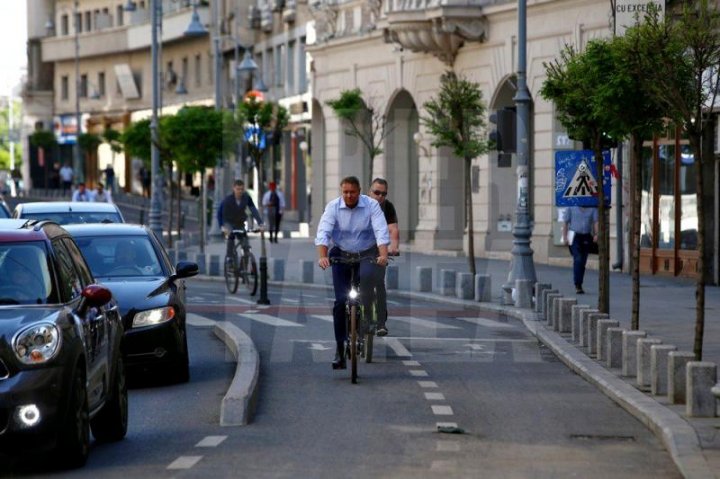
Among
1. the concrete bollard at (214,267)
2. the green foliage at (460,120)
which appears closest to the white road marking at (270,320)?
the green foliage at (460,120)

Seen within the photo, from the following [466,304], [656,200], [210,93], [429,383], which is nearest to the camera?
[429,383]

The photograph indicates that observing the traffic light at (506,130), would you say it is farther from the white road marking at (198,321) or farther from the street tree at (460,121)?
the white road marking at (198,321)

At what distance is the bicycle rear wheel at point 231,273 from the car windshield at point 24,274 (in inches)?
759

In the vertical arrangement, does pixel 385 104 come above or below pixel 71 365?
above

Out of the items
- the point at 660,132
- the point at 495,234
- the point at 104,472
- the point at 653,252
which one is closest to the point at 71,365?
the point at 104,472

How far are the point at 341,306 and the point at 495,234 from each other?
1005 inches

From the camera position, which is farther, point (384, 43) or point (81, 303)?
point (384, 43)

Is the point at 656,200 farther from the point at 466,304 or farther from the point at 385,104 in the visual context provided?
the point at 385,104

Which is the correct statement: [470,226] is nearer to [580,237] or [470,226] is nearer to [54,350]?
[580,237]

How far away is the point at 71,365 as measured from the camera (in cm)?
1053

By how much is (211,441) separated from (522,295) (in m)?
14.4

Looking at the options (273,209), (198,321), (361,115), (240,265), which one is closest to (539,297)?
(198,321)

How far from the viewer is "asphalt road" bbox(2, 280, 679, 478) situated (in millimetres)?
11000

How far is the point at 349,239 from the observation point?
16984 millimetres
